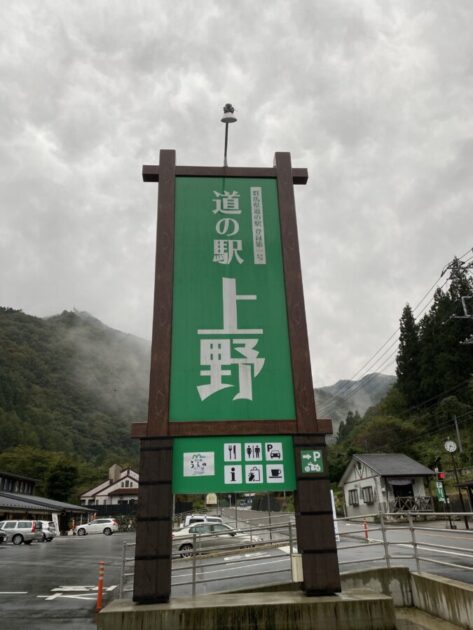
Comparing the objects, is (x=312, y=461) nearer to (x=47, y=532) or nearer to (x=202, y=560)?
(x=202, y=560)

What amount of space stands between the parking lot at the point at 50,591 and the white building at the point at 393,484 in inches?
814

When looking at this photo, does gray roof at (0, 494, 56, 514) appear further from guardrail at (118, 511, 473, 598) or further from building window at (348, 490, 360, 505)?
building window at (348, 490, 360, 505)

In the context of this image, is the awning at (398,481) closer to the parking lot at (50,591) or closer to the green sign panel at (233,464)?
the parking lot at (50,591)

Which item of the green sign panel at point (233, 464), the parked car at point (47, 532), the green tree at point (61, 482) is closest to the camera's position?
the green sign panel at point (233, 464)

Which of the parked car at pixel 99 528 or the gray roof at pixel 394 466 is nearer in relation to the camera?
the gray roof at pixel 394 466

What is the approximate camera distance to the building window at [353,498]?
38781 mm

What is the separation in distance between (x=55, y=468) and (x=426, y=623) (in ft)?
190

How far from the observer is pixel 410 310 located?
6325cm

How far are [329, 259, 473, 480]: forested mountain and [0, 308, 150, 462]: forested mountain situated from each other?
6025 centimetres

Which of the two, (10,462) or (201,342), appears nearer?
(201,342)

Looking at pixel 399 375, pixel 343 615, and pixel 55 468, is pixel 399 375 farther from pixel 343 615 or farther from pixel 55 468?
pixel 343 615

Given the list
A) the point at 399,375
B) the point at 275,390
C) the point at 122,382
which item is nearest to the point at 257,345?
the point at 275,390

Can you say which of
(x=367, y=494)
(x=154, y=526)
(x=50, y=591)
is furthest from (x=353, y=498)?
(x=154, y=526)

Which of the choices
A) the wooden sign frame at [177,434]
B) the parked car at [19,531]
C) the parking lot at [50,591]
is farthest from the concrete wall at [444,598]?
the parked car at [19,531]
